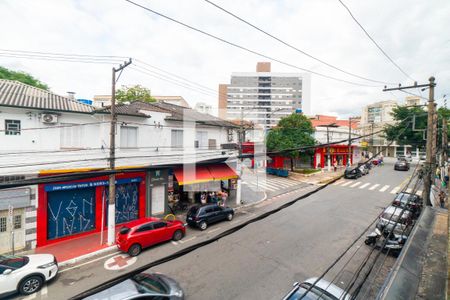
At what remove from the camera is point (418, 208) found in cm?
1444

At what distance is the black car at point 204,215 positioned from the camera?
14133 mm

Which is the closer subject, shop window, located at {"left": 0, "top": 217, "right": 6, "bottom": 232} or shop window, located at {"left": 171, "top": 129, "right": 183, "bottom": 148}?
shop window, located at {"left": 0, "top": 217, "right": 6, "bottom": 232}

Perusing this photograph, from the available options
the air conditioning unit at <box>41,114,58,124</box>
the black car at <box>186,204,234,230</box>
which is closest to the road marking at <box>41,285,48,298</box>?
the black car at <box>186,204,234,230</box>

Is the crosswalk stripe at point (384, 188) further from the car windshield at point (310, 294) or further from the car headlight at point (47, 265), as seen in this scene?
the car headlight at point (47, 265)

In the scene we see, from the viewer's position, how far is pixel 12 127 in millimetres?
11281

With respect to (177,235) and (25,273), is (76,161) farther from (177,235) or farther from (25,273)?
(177,235)

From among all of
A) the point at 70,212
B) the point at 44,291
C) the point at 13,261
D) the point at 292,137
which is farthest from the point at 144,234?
the point at 292,137

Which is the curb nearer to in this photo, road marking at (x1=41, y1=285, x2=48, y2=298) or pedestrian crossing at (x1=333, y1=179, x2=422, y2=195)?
road marking at (x1=41, y1=285, x2=48, y2=298)

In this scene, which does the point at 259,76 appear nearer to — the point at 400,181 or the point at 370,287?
the point at 400,181

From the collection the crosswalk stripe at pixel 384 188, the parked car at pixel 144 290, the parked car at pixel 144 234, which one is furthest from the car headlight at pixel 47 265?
the crosswalk stripe at pixel 384 188

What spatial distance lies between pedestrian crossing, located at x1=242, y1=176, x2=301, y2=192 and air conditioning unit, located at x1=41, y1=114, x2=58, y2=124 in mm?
19605

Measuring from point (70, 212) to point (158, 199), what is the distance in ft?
18.0

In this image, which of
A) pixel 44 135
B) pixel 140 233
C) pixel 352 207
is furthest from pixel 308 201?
pixel 44 135

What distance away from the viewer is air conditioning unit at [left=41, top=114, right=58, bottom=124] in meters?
11.9
